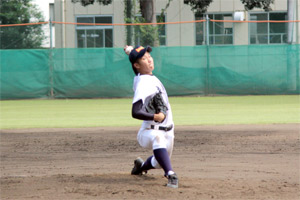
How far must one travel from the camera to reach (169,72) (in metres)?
17.3

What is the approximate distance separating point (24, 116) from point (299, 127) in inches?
244

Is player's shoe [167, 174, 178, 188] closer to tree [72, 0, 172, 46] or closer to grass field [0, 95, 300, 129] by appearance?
grass field [0, 95, 300, 129]

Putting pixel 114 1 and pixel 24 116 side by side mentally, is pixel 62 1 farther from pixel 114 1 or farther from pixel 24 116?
pixel 24 116

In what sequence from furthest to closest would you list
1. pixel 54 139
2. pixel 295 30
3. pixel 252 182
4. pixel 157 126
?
pixel 295 30, pixel 54 139, pixel 252 182, pixel 157 126

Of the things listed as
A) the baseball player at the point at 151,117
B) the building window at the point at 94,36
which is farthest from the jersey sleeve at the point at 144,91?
the building window at the point at 94,36

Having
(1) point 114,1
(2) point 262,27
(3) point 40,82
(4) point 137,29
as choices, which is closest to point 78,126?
(3) point 40,82

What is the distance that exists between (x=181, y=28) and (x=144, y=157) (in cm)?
1716

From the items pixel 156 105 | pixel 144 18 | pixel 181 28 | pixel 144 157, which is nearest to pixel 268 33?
pixel 181 28

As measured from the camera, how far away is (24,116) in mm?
12203

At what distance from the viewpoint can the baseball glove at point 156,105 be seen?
14.4 feet

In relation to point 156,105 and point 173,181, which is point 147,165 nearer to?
point 173,181

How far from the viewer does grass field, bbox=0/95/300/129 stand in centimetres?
1055

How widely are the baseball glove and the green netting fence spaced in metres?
12.8

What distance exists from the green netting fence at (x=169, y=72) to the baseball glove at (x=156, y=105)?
1281 centimetres
